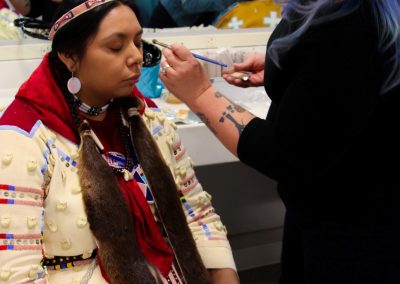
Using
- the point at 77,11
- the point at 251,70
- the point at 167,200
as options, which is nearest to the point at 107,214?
the point at 167,200

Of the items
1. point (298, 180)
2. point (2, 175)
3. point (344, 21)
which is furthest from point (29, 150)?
point (344, 21)

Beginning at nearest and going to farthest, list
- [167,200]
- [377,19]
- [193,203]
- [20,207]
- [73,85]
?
1. [377,19]
2. [20,207]
3. [73,85]
4. [167,200]
5. [193,203]

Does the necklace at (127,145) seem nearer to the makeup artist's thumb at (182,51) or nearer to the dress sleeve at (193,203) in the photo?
the dress sleeve at (193,203)

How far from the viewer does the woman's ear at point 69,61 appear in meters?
1.02

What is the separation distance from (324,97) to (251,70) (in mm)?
531

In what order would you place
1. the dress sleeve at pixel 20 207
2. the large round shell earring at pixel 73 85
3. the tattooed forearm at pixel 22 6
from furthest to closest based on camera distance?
the tattooed forearm at pixel 22 6 < the large round shell earring at pixel 73 85 < the dress sleeve at pixel 20 207

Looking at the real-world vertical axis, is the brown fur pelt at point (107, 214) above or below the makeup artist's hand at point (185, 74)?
below

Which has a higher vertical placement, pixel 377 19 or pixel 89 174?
pixel 377 19

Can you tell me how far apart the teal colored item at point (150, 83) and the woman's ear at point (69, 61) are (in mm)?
719

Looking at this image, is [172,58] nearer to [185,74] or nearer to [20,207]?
[185,74]

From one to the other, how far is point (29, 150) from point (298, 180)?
1.72ft

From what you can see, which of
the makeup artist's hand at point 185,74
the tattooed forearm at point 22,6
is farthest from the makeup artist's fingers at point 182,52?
the tattooed forearm at point 22,6

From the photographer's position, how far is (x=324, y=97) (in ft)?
2.48

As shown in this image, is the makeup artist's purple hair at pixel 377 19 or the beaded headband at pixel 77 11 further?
the beaded headband at pixel 77 11
